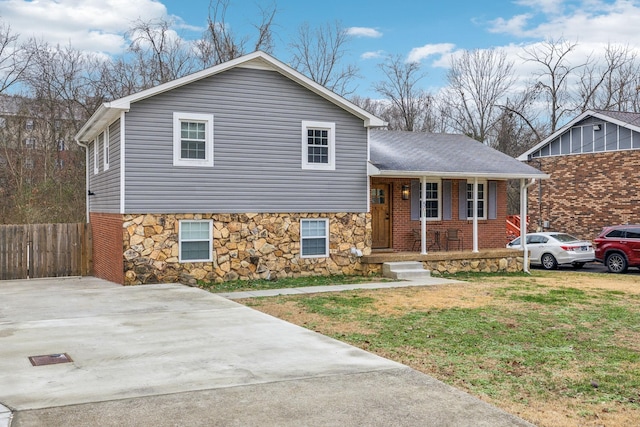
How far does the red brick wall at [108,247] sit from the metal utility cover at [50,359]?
6814 mm

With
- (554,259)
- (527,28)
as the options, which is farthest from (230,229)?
(527,28)

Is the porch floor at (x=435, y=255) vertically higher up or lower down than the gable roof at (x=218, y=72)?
lower down

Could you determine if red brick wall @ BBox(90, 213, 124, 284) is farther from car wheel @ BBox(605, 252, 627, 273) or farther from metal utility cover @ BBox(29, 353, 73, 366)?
car wheel @ BBox(605, 252, 627, 273)

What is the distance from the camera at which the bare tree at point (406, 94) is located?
37.6 meters

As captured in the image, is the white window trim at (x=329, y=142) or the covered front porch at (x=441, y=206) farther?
the covered front porch at (x=441, y=206)

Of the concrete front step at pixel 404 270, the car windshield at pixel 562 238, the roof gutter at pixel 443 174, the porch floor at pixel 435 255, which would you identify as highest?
the roof gutter at pixel 443 174

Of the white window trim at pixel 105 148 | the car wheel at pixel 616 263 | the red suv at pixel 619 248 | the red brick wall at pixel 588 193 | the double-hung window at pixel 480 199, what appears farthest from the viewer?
the red brick wall at pixel 588 193

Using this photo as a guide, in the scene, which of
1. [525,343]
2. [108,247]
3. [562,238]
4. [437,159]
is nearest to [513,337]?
[525,343]

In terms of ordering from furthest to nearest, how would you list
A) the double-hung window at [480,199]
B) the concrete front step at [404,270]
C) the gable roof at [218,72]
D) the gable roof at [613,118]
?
the gable roof at [613,118], the double-hung window at [480,199], the concrete front step at [404,270], the gable roof at [218,72]

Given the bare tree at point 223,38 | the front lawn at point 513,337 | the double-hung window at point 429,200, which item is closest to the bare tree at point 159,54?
the bare tree at point 223,38

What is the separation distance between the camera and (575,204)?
25672 millimetres

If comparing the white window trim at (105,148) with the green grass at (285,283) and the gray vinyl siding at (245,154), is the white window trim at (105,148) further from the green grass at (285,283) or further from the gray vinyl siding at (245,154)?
the green grass at (285,283)

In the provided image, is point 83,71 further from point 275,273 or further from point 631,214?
point 631,214

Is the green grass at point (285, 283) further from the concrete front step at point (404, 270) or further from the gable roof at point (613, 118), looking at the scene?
the gable roof at point (613, 118)
